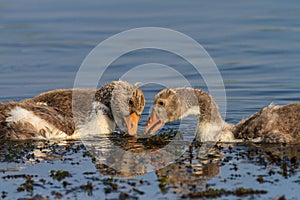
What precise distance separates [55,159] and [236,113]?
513cm

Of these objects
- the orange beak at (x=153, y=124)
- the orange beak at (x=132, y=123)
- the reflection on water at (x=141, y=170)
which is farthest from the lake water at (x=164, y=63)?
the orange beak at (x=153, y=124)

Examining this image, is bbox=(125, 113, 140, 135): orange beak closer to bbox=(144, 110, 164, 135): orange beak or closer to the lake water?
bbox=(144, 110, 164, 135): orange beak

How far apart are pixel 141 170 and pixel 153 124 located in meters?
2.15

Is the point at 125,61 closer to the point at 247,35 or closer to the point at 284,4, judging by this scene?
the point at 247,35

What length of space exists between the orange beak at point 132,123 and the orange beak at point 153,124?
477 mm

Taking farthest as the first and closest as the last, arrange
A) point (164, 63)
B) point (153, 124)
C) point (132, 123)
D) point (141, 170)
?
point (164, 63)
point (132, 123)
point (153, 124)
point (141, 170)

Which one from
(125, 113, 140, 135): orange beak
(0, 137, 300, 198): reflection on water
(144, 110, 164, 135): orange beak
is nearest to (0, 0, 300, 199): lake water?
(0, 137, 300, 198): reflection on water

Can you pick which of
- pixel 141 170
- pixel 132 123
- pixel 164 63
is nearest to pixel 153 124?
pixel 132 123

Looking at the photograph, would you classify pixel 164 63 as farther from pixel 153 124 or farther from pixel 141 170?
pixel 141 170

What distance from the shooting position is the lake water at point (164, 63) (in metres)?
10.7

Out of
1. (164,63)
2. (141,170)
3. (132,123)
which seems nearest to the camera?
(141,170)

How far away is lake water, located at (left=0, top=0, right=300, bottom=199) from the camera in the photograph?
10711 mm

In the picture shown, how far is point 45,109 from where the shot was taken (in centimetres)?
1421

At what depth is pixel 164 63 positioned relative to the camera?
2017 cm
